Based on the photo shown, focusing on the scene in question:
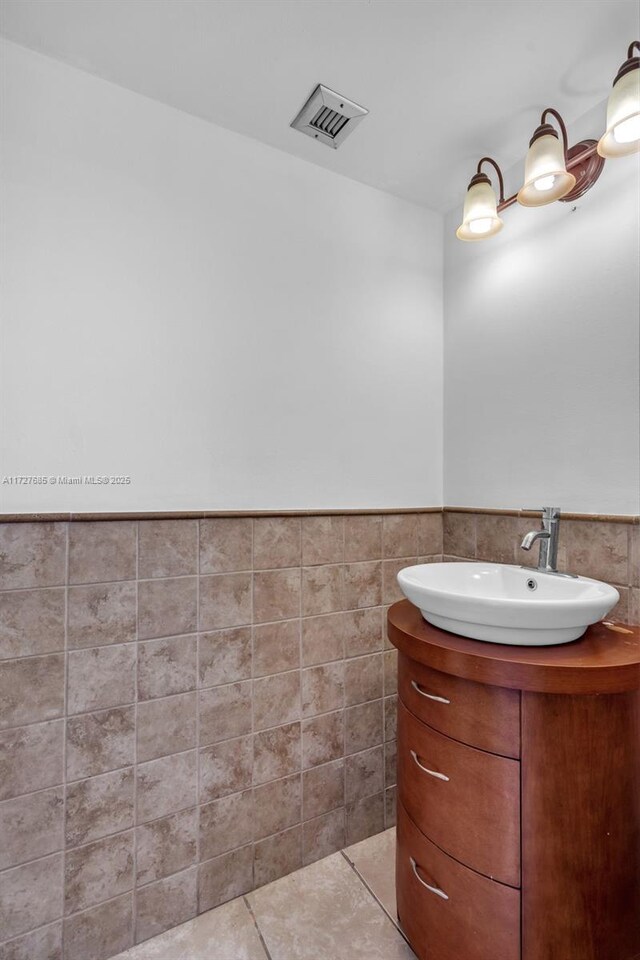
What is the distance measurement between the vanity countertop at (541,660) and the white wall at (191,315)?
672 millimetres

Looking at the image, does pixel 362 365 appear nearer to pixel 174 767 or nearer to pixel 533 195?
pixel 533 195

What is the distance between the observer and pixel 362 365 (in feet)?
5.65

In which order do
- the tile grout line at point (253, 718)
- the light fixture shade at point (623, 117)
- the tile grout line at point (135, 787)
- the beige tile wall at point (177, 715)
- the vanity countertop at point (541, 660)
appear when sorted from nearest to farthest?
the vanity countertop at point (541, 660) < the light fixture shade at point (623, 117) < the beige tile wall at point (177, 715) < the tile grout line at point (135, 787) < the tile grout line at point (253, 718)

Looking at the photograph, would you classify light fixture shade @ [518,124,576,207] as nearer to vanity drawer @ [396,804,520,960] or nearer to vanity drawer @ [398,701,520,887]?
vanity drawer @ [398,701,520,887]

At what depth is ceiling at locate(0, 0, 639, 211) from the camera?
1116 mm

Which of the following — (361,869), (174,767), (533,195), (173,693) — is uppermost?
(533,195)

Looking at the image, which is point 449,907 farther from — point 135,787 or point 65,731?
point 65,731

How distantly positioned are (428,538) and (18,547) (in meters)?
1.38

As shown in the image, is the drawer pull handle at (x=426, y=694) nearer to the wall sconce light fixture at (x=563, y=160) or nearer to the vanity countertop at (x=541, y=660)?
the vanity countertop at (x=541, y=660)

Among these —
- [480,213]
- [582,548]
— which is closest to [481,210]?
[480,213]

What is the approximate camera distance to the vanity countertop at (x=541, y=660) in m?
0.91

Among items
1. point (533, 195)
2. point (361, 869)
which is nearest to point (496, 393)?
point (533, 195)

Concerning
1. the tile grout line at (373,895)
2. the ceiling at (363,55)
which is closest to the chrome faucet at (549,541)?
the tile grout line at (373,895)

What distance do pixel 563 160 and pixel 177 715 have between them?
187 centimetres
